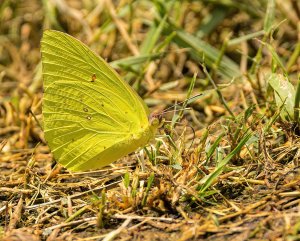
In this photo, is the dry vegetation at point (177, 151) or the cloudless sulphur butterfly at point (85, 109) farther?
the cloudless sulphur butterfly at point (85, 109)

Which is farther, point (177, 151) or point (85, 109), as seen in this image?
point (85, 109)

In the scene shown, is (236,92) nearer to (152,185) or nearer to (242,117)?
(242,117)

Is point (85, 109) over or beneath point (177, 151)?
over

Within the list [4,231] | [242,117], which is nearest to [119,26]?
[242,117]

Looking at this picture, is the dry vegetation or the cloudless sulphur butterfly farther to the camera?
the cloudless sulphur butterfly
